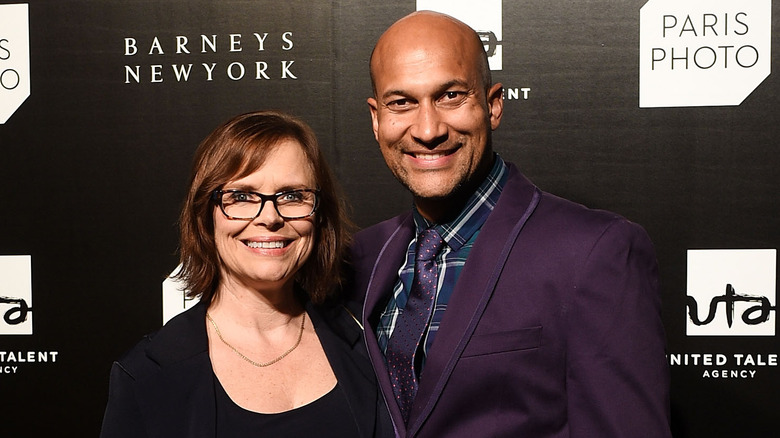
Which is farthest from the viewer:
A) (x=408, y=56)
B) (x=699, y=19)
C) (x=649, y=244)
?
(x=699, y=19)

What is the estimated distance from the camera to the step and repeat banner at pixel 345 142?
7.02 feet

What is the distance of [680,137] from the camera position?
7.05 ft

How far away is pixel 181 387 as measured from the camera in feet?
4.76

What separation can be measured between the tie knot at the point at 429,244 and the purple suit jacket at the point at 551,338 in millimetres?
104

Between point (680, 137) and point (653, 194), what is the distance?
0.17 metres

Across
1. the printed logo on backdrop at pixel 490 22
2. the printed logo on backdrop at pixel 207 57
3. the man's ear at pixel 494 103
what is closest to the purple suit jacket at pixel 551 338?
the man's ear at pixel 494 103

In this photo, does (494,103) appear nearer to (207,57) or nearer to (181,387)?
(181,387)

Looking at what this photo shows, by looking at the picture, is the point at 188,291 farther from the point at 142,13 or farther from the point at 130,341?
the point at 142,13

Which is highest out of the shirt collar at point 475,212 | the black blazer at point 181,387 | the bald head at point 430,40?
the bald head at point 430,40

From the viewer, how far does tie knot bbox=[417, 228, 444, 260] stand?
1465 mm

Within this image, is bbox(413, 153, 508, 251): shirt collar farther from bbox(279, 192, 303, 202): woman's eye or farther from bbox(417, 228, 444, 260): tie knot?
bbox(279, 192, 303, 202): woman's eye

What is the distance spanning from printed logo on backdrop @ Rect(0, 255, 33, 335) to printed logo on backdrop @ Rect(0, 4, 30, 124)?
45 centimetres

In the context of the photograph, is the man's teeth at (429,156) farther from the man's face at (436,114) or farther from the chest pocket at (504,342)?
the chest pocket at (504,342)

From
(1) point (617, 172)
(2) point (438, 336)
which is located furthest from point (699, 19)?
(2) point (438, 336)
